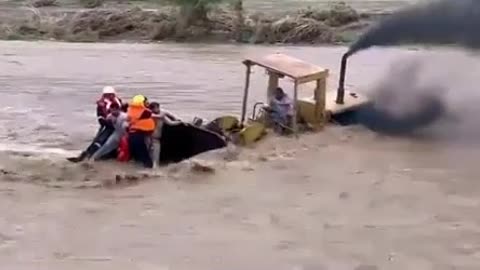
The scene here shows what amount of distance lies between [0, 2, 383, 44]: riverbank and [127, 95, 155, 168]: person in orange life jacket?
16.1 metres

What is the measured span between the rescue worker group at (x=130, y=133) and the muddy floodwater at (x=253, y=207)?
0.37 metres

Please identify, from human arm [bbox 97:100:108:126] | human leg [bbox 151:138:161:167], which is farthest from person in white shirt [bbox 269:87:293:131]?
human arm [bbox 97:100:108:126]

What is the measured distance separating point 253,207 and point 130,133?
9.81ft

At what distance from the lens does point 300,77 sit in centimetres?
1958

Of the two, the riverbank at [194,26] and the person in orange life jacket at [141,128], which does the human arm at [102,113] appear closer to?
the person in orange life jacket at [141,128]

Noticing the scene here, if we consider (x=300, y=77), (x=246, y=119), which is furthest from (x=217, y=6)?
(x=300, y=77)

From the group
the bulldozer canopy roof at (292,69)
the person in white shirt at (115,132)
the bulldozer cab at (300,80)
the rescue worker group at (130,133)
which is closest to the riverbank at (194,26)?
the bulldozer cab at (300,80)

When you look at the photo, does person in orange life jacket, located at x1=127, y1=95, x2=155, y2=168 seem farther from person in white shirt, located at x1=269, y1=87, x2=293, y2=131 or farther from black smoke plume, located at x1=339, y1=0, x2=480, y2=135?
black smoke plume, located at x1=339, y1=0, x2=480, y2=135

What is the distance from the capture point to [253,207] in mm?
16719

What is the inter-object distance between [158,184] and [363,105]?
5.18m

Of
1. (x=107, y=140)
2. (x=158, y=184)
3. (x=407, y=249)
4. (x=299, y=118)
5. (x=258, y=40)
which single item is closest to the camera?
(x=407, y=249)

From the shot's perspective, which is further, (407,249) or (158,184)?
(158,184)

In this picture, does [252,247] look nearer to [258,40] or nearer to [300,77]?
[300,77]

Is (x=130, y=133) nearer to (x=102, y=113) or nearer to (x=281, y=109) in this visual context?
(x=102, y=113)
